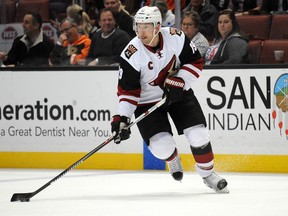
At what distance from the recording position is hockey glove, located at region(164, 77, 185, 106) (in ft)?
18.6

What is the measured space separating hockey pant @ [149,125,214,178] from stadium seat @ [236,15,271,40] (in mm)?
1524

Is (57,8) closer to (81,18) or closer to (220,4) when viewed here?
(81,18)

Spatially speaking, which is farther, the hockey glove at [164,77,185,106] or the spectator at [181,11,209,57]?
the spectator at [181,11,209,57]

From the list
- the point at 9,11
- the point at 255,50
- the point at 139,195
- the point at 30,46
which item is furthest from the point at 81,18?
the point at 139,195

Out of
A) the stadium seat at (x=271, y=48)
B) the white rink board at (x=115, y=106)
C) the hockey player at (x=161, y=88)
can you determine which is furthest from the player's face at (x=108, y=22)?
the hockey player at (x=161, y=88)

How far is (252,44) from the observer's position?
710cm

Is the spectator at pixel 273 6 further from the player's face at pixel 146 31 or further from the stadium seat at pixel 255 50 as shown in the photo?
the player's face at pixel 146 31

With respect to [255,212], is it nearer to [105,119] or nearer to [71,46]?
[105,119]

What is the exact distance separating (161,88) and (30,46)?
7.15 feet

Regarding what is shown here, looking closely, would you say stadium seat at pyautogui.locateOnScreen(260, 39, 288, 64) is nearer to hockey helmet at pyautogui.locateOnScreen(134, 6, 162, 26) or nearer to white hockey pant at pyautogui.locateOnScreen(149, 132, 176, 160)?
white hockey pant at pyautogui.locateOnScreen(149, 132, 176, 160)

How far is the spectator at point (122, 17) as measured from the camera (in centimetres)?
744

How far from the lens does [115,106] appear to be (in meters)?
7.34

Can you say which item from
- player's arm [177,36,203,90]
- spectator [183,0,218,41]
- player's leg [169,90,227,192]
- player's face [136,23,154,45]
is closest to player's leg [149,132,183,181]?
player's leg [169,90,227,192]

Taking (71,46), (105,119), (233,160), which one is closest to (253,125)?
(233,160)
